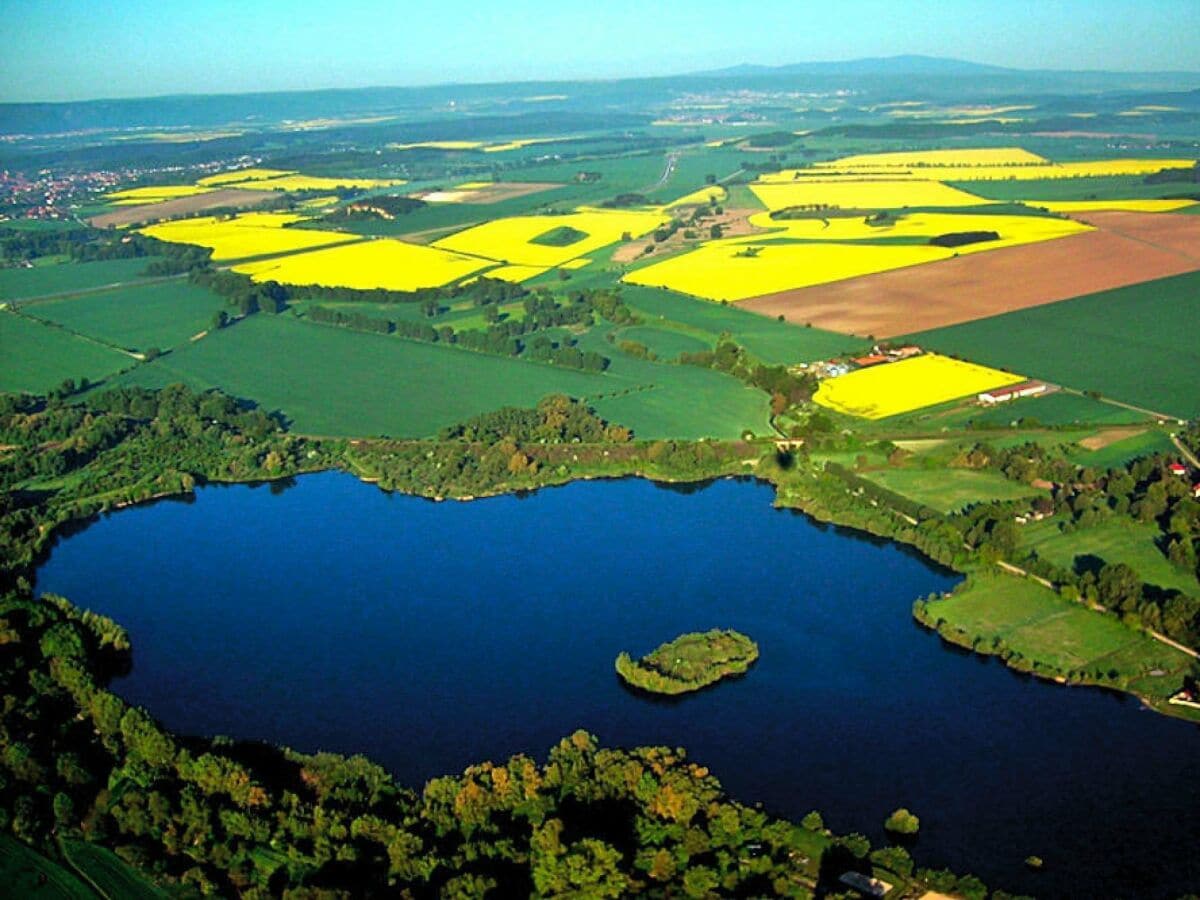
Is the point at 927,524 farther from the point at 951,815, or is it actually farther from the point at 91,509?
the point at 91,509

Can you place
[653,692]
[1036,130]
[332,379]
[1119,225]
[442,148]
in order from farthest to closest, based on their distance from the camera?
1. [442,148]
2. [1036,130]
3. [1119,225]
4. [332,379]
5. [653,692]

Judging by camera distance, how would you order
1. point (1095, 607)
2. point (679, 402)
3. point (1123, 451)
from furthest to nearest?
1. point (679, 402)
2. point (1123, 451)
3. point (1095, 607)

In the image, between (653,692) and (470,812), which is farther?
(653,692)

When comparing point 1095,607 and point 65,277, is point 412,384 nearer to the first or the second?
point 1095,607

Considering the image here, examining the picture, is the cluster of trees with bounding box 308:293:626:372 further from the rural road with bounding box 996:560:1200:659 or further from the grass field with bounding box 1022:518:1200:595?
the rural road with bounding box 996:560:1200:659

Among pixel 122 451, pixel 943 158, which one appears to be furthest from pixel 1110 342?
pixel 943 158

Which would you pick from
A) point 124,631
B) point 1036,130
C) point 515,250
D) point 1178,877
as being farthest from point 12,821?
point 1036,130
